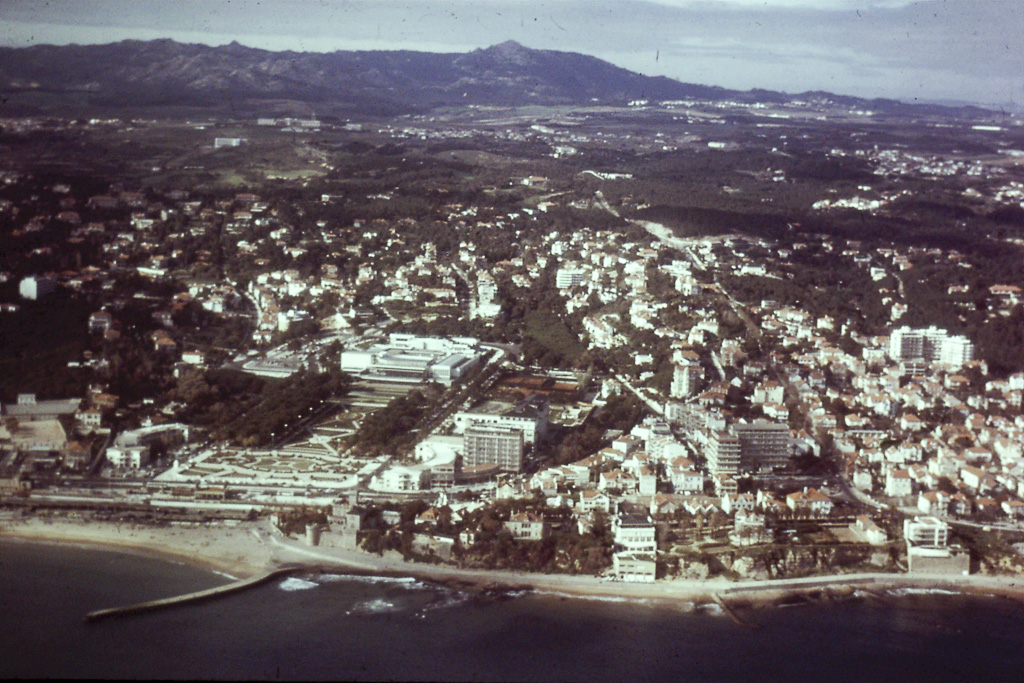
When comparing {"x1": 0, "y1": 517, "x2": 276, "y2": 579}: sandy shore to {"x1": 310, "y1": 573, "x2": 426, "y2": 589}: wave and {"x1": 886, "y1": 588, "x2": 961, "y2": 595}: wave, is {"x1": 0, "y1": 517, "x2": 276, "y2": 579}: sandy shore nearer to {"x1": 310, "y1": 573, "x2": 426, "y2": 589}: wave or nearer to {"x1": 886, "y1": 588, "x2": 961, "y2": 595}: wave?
{"x1": 310, "y1": 573, "x2": 426, "y2": 589}: wave

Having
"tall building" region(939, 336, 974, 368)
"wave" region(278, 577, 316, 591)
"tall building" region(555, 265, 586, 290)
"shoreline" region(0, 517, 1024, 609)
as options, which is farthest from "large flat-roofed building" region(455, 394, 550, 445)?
"tall building" region(939, 336, 974, 368)

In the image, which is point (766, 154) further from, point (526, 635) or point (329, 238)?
point (526, 635)

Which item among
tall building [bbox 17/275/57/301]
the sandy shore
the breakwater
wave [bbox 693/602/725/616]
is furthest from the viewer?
tall building [bbox 17/275/57/301]

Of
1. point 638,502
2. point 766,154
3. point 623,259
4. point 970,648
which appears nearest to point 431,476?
point 638,502

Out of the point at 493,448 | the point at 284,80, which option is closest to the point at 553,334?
the point at 493,448

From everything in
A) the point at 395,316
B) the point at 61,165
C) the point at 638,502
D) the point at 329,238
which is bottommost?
the point at 638,502

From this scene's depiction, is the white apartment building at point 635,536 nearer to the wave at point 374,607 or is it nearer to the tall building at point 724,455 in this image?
the tall building at point 724,455

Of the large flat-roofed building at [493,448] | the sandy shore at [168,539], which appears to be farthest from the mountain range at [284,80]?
the large flat-roofed building at [493,448]
